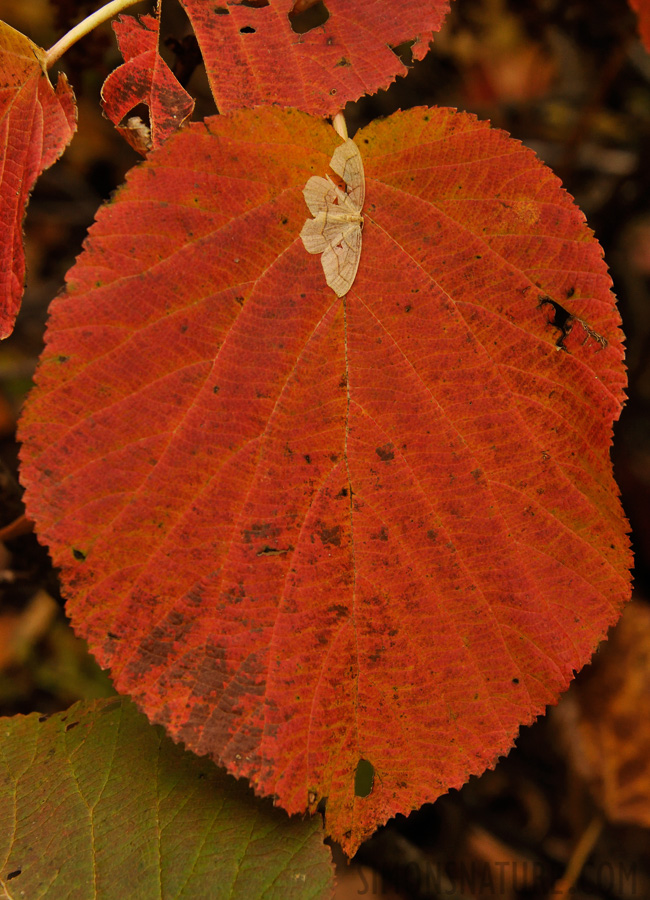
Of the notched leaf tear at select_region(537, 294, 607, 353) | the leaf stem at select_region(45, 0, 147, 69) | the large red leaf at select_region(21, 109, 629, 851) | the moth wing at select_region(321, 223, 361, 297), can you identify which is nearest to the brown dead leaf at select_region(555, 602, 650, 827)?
the large red leaf at select_region(21, 109, 629, 851)

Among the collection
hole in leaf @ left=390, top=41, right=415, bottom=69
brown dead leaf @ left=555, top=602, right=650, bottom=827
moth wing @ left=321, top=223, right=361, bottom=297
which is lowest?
brown dead leaf @ left=555, top=602, right=650, bottom=827

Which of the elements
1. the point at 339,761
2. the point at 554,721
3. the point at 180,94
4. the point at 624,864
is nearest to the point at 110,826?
the point at 339,761

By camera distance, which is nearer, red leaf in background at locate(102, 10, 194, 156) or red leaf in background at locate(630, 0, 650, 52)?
red leaf in background at locate(102, 10, 194, 156)

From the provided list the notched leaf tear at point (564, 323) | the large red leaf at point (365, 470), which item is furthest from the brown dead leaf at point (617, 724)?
the notched leaf tear at point (564, 323)

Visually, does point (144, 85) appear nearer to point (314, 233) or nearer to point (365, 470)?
point (314, 233)

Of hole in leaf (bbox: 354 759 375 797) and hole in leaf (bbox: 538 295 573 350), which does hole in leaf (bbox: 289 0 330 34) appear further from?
hole in leaf (bbox: 354 759 375 797)

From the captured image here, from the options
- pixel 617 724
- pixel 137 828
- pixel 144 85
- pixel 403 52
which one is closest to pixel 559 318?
pixel 403 52

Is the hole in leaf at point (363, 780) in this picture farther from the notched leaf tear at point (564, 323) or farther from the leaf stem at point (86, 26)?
the leaf stem at point (86, 26)
